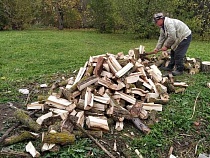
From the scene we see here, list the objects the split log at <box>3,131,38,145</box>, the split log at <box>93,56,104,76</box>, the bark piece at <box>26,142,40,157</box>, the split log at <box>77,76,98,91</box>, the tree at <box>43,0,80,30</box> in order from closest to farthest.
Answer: the bark piece at <box>26,142,40,157</box> → the split log at <box>3,131,38,145</box> → the split log at <box>77,76,98,91</box> → the split log at <box>93,56,104,76</box> → the tree at <box>43,0,80,30</box>

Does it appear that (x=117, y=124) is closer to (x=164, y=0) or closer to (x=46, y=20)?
(x=164, y=0)

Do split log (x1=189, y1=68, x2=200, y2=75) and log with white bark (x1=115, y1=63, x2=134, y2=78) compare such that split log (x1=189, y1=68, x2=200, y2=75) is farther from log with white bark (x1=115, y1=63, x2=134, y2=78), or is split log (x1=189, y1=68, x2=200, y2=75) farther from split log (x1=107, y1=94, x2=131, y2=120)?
split log (x1=107, y1=94, x2=131, y2=120)

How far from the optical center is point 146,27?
1605cm

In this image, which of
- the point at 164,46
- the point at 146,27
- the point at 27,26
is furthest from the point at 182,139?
the point at 27,26

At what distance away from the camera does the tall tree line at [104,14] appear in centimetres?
1592

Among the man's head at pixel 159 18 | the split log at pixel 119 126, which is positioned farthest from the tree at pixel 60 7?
the split log at pixel 119 126

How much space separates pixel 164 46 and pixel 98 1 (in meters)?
13.9

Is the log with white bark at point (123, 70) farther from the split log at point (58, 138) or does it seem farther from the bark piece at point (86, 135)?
the split log at point (58, 138)

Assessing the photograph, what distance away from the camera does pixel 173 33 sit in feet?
20.0

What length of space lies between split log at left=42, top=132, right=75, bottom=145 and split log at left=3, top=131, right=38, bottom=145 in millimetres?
277

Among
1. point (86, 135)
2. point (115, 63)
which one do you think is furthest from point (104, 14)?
point (86, 135)

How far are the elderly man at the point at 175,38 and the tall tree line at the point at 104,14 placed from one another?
31.3ft

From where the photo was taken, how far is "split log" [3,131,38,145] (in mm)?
3605

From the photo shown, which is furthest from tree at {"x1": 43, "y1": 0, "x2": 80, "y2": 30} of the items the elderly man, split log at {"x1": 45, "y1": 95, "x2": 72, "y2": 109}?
split log at {"x1": 45, "y1": 95, "x2": 72, "y2": 109}
